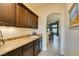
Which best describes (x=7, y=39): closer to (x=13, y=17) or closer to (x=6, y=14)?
(x=13, y=17)

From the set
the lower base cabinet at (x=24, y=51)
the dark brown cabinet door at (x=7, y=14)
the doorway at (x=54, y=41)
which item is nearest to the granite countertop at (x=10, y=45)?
the lower base cabinet at (x=24, y=51)

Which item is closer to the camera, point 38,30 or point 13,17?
point 13,17

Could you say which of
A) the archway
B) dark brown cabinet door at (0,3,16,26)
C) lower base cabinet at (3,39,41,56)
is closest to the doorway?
the archway

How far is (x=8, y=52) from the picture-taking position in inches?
79.7

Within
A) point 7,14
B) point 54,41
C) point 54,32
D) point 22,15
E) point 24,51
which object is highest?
point 22,15

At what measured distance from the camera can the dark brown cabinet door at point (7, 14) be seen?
8.02ft

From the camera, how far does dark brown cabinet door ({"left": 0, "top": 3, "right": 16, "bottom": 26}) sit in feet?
8.02

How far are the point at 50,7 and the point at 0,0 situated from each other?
543cm

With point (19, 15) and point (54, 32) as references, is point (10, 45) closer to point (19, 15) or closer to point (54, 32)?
point (19, 15)

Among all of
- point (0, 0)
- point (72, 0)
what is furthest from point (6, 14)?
point (72, 0)

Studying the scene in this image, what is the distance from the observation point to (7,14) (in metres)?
2.66

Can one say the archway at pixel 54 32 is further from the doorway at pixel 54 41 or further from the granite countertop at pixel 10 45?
the granite countertop at pixel 10 45

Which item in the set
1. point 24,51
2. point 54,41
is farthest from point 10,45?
point 54,41

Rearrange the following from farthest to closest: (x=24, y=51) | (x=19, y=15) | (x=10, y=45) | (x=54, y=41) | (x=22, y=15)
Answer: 1. (x=54, y=41)
2. (x=22, y=15)
3. (x=19, y=15)
4. (x=24, y=51)
5. (x=10, y=45)
